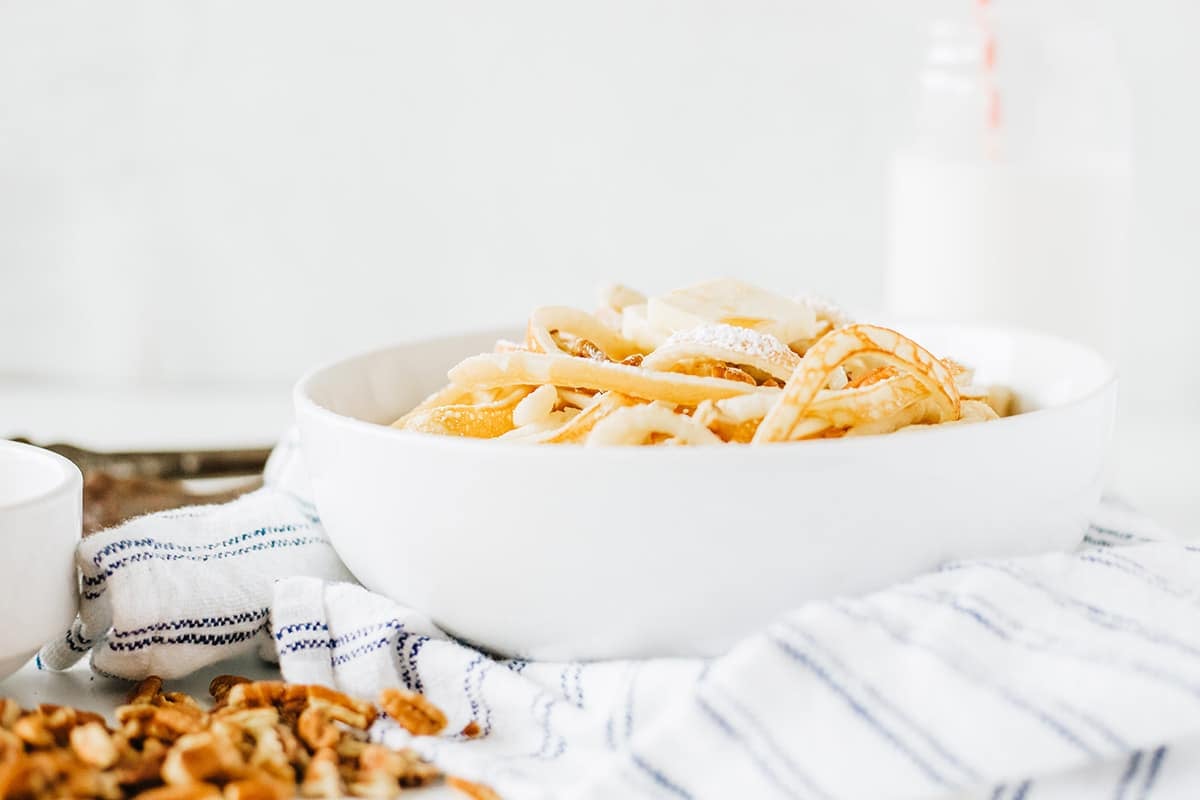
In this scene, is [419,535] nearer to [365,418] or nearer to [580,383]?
[580,383]

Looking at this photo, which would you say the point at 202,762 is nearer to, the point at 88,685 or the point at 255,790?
the point at 255,790

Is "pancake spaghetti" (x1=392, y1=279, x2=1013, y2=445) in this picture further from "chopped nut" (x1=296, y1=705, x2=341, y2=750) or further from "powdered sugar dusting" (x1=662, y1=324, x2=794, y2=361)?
"chopped nut" (x1=296, y1=705, x2=341, y2=750)

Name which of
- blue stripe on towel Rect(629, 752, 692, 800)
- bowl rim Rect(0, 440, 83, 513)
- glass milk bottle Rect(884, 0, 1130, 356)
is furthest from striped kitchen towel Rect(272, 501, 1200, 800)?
glass milk bottle Rect(884, 0, 1130, 356)

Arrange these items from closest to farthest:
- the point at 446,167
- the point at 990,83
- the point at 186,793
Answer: the point at 186,793, the point at 990,83, the point at 446,167

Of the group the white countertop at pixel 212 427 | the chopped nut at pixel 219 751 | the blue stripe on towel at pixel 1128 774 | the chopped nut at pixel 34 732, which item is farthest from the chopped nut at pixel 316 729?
the white countertop at pixel 212 427

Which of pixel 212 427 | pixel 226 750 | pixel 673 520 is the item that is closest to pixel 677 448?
pixel 673 520

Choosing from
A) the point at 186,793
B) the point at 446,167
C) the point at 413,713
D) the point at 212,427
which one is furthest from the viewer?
the point at 446,167

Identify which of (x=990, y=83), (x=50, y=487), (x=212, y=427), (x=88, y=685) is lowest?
(x=212, y=427)
